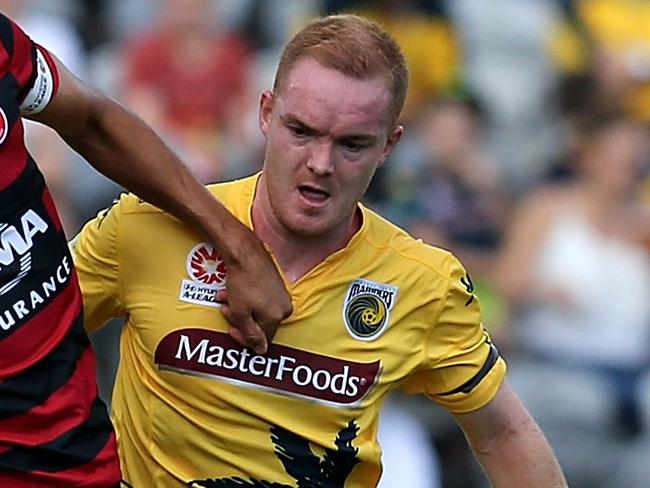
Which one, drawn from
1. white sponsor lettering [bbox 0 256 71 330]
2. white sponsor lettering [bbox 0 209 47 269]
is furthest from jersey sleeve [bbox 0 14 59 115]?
white sponsor lettering [bbox 0 256 71 330]

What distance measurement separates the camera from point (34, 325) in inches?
140

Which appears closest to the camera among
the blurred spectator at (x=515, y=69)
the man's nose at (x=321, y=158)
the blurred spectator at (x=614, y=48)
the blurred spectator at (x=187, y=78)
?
the man's nose at (x=321, y=158)

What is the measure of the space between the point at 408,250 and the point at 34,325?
943 mm

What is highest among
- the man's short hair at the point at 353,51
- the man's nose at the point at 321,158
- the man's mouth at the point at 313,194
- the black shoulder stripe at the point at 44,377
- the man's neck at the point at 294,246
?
the man's short hair at the point at 353,51

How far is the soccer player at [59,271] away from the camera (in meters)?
3.50

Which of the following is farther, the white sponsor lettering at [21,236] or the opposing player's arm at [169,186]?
the opposing player's arm at [169,186]

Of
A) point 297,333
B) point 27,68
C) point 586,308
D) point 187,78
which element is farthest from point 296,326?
point 187,78

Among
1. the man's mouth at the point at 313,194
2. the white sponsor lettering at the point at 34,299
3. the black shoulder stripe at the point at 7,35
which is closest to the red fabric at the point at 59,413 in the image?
the white sponsor lettering at the point at 34,299

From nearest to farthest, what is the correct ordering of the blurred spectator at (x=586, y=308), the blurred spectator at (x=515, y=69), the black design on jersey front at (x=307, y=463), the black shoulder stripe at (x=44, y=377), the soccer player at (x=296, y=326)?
the black shoulder stripe at (x=44, y=377) → the soccer player at (x=296, y=326) → the black design on jersey front at (x=307, y=463) → the blurred spectator at (x=586, y=308) → the blurred spectator at (x=515, y=69)

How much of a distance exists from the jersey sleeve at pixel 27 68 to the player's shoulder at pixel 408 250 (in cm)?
86

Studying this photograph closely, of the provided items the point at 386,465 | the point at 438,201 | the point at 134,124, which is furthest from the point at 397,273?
the point at 438,201

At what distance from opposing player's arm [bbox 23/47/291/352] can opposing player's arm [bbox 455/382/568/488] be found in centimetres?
60

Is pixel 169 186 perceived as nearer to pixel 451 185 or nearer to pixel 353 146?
pixel 353 146

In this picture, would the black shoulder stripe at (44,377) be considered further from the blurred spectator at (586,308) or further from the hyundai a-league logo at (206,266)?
the blurred spectator at (586,308)
